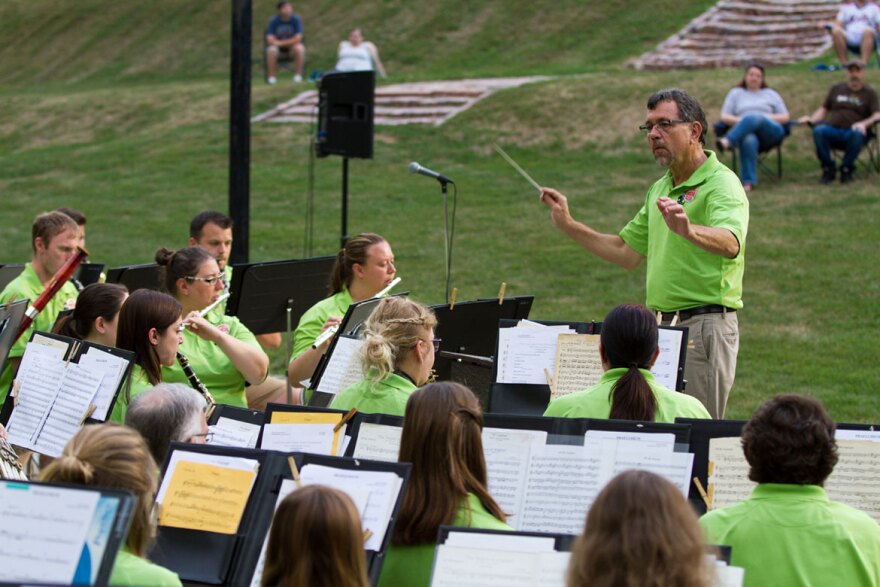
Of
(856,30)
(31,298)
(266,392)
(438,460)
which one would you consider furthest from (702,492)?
(856,30)

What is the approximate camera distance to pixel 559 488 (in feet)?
14.3

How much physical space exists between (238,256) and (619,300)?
3.65m

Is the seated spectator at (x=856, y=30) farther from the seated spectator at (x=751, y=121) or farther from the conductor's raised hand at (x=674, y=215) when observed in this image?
the conductor's raised hand at (x=674, y=215)

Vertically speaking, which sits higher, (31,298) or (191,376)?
(31,298)

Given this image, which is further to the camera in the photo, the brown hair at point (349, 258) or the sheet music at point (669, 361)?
the brown hair at point (349, 258)

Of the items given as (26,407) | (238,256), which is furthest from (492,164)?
(26,407)

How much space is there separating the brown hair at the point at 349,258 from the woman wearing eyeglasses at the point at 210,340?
67 centimetres

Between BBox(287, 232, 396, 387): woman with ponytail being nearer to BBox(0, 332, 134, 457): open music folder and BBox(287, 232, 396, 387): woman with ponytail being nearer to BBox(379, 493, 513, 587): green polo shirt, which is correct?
BBox(0, 332, 134, 457): open music folder

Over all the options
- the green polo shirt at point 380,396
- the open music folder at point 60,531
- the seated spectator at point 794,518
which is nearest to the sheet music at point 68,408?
the green polo shirt at point 380,396

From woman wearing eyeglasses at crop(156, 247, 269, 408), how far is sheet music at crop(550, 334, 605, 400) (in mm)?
1781

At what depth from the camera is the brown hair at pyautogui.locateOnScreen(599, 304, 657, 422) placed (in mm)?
4906

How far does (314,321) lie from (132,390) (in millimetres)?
Answer: 1721

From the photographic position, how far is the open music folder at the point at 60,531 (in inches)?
126

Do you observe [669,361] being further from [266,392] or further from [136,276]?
[136,276]
